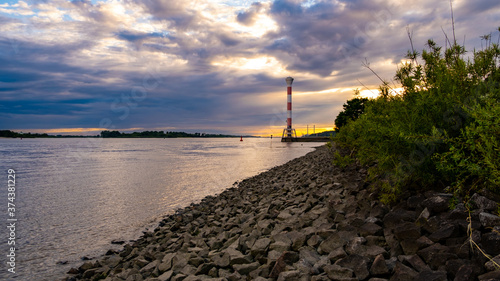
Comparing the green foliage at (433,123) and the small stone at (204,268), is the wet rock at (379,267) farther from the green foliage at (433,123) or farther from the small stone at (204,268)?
the small stone at (204,268)

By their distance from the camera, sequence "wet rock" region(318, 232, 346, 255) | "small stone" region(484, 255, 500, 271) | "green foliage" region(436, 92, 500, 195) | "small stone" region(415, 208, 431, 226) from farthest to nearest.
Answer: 1. "wet rock" region(318, 232, 346, 255)
2. "small stone" region(415, 208, 431, 226)
3. "green foliage" region(436, 92, 500, 195)
4. "small stone" region(484, 255, 500, 271)

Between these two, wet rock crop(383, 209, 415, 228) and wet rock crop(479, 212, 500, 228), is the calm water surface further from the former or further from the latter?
wet rock crop(479, 212, 500, 228)

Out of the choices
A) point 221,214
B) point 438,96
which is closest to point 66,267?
point 221,214

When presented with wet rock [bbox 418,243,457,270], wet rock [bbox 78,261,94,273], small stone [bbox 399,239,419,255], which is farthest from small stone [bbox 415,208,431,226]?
wet rock [bbox 78,261,94,273]

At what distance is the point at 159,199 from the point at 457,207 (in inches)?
548

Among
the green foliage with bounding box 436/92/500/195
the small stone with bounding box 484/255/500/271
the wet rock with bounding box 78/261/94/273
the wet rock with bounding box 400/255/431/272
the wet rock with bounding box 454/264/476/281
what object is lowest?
the wet rock with bounding box 78/261/94/273

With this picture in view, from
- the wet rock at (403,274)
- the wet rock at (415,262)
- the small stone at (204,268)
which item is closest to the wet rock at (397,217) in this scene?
the wet rock at (415,262)

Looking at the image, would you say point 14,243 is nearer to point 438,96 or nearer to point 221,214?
point 221,214

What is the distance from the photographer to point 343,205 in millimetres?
6957

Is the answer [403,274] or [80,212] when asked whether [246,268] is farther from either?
[80,212]

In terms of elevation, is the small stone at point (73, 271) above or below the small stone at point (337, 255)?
below

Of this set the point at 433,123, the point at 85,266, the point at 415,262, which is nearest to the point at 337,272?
the point at 415,262

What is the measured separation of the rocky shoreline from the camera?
12.9 ft

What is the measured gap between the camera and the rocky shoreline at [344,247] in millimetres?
3928
